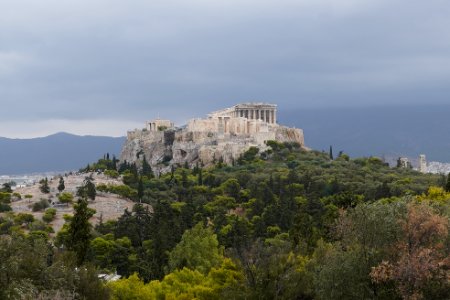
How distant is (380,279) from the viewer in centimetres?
2819

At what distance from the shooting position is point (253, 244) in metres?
44.1

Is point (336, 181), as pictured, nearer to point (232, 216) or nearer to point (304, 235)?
point (232, 216)

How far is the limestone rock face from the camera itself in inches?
5123

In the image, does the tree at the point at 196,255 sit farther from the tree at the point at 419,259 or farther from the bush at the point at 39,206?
the bush at the point at 39,206

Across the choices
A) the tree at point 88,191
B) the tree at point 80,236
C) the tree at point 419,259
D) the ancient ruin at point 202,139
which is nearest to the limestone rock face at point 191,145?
the ancient ruin at point 202,139

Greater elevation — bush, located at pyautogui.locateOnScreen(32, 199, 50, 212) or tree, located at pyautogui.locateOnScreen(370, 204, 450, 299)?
tree, located at pyautogui.locateOnScreen(370, 204, 450, 299)

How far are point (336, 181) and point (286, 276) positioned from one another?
199 feet

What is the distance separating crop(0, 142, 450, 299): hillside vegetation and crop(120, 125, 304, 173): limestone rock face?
17325 millimetres

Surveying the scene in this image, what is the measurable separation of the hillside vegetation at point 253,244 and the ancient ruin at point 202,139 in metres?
17.8

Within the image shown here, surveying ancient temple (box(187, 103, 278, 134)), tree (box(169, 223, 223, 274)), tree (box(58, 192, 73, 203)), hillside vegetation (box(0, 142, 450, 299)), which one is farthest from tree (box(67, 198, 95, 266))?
ancient temple (box(187, 103, 278, 134))

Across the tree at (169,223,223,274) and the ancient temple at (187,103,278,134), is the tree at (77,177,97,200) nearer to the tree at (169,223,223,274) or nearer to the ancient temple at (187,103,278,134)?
the ancient temple at (187,103,278,134)

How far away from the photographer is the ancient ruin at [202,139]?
13075 cm

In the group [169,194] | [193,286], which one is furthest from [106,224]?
[193,286]

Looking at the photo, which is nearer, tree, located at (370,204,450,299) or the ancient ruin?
tree, located at (370,204,450,299)
